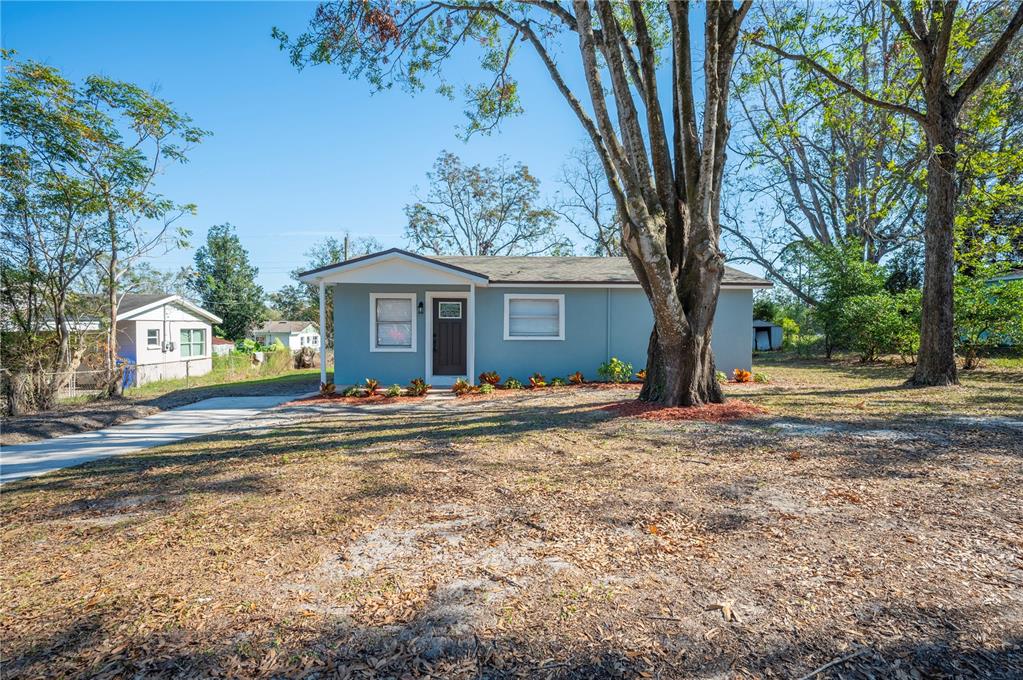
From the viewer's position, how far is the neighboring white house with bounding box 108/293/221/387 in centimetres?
1912

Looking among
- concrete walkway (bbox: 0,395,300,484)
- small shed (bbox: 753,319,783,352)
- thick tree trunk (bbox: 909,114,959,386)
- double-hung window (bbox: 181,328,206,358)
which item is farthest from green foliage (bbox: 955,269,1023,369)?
double-hung window (bbox: 181,328,206,358)

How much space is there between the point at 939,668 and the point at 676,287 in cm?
611

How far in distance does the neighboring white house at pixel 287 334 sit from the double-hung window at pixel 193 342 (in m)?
13.3

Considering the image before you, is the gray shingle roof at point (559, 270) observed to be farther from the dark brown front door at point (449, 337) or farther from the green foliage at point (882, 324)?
the green foliage at point (882, 324)

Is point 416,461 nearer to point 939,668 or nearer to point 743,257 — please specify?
point 939,668

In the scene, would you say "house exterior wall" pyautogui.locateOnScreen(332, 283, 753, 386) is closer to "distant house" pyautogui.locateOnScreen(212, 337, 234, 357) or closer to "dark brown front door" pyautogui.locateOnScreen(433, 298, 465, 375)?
"dark brown front door" pyautogui.locateOnScreen(433, 298, 465, 375)

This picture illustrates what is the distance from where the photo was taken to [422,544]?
2906 millimetres

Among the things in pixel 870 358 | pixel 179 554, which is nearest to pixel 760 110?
pixel 870 358

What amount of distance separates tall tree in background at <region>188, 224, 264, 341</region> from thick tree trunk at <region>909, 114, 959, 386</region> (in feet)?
119

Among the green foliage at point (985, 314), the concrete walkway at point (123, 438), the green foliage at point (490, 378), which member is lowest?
the concrete walkway at point (123, 438)

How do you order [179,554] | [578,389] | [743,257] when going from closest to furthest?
[179,554]
[578,389]
[743,257]

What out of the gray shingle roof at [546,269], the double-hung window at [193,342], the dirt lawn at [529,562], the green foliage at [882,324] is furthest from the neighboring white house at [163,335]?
the green foliage at [882,324]

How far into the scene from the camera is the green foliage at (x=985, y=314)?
11805 mm

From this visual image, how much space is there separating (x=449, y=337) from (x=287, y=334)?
1330 inches
